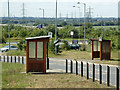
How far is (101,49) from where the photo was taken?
3512 cm

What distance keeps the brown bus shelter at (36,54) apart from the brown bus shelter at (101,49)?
464 inches

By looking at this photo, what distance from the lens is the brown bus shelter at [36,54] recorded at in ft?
78.2

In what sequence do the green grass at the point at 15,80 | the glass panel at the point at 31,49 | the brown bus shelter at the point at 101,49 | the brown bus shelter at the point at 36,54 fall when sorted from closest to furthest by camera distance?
the green grass at the point at 15,80, the brown bus shelter at the point at 36,54, the glass panel at the point at 31,49, the brown bus shelter at the point at 101,49

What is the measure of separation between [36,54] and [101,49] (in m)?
12.6

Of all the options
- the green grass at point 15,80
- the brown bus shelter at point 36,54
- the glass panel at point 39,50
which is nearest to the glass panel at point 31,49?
the brown bus shelter at point 36,54

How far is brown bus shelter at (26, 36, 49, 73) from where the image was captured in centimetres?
2383

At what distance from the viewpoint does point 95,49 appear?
1448 inches

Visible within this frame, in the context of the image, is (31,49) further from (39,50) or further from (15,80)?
(15,80)

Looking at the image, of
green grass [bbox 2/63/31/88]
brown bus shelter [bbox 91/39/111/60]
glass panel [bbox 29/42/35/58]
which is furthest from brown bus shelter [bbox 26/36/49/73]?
brown bus shelter [bbox 91/39/111/60]

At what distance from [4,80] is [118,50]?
30.7 m

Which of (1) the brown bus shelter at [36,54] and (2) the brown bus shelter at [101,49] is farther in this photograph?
(2) the brown bus shelter at [101,49]

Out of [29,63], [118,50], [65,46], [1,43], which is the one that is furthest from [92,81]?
[1,43]

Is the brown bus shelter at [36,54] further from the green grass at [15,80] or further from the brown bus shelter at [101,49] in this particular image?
the brown bus shelter at [101,49]

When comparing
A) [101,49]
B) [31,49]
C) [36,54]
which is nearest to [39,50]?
[36,54]
